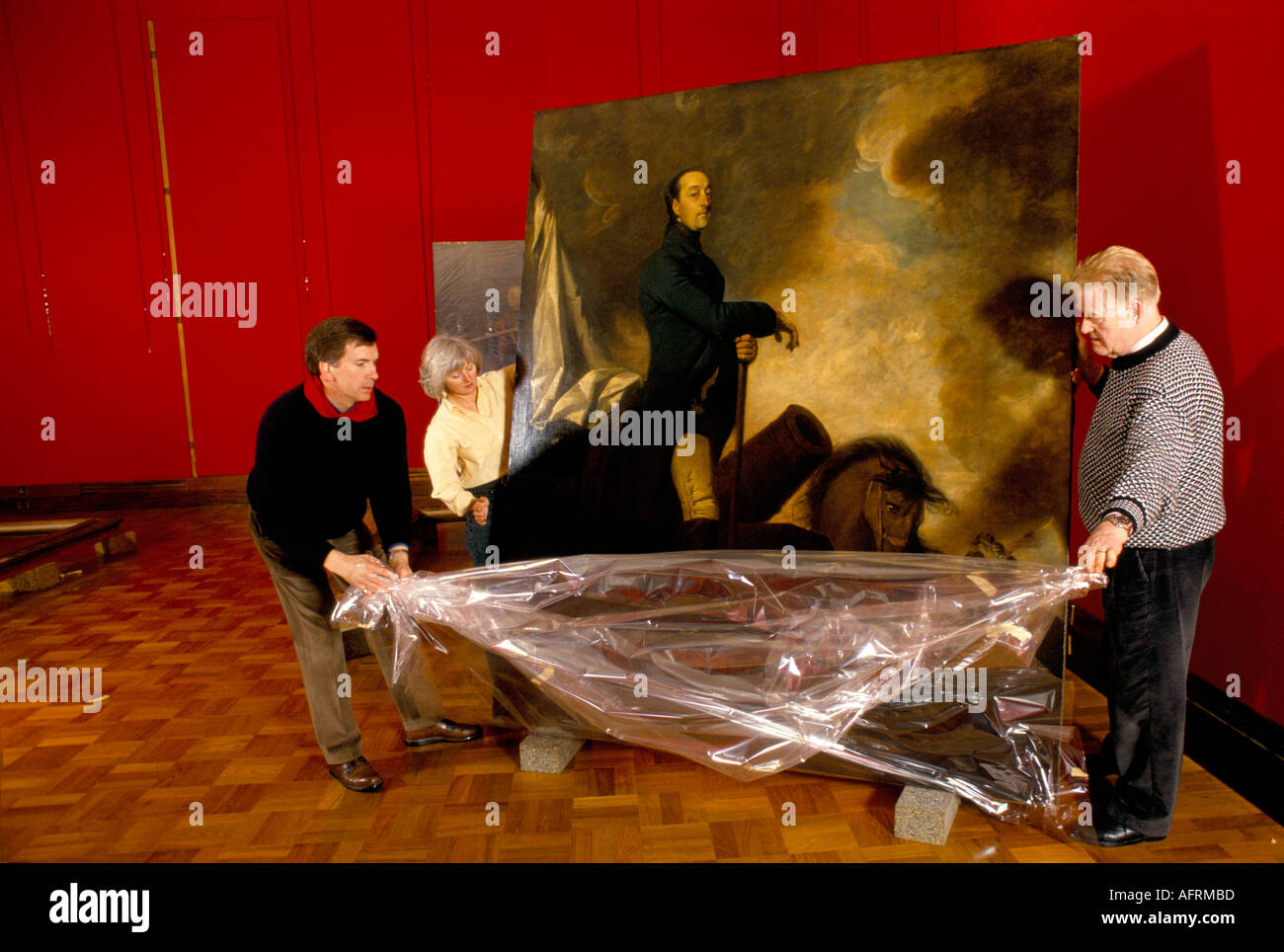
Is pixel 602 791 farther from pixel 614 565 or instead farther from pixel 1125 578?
pixel 1125 578

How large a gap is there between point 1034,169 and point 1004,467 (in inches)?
33.0

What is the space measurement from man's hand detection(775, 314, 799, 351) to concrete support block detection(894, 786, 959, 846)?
139cm

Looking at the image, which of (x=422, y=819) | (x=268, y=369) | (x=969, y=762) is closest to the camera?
(x=969, y=762)

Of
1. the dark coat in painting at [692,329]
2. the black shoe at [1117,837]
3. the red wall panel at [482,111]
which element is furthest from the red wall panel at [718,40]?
the black shoe at [1117,837]

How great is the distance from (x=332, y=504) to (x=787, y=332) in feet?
4.93

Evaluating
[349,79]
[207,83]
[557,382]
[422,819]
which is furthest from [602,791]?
[207,83]

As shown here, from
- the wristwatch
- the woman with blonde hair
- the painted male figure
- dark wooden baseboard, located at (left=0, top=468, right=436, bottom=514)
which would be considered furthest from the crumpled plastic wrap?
dark wooden baseboard, located at (left=0, top=468, right=436, bottom=514)

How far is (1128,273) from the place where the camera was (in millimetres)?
1877

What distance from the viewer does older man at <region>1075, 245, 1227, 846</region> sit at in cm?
186

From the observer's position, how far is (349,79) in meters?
6.14

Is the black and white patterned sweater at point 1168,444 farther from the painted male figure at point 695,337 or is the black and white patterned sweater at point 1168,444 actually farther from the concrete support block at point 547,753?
the concrete support block at point 547,753

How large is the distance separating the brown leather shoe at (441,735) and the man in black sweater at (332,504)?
157 millimetres

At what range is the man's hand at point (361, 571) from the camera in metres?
2.30

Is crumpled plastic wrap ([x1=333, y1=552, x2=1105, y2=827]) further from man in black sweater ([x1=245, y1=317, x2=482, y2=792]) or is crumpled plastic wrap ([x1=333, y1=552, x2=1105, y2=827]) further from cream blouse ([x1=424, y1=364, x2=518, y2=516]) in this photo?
cream blouse ([x1=424, y1=364, x2=518, y2=516])
